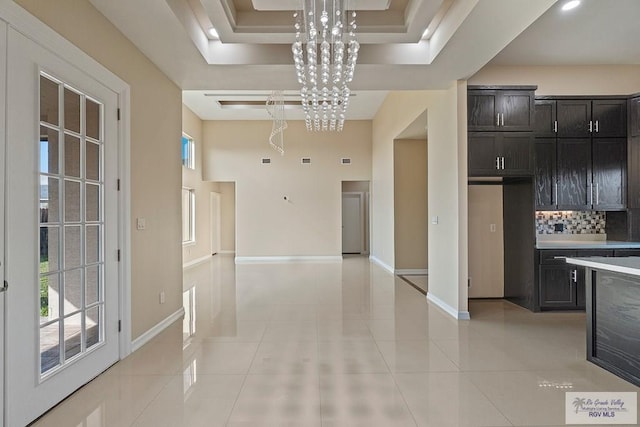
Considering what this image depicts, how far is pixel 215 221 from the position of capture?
1224 centimetres

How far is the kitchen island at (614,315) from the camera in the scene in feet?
9.21

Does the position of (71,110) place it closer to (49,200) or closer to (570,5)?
(49,200)

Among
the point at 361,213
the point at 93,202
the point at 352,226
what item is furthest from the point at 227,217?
the point at 93,202

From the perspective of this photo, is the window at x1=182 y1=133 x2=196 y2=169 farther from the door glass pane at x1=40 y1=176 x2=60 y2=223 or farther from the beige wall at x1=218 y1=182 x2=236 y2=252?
the door glass pane at x1=40 y1=176 x2=60 y2=223

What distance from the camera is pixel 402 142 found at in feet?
26.4

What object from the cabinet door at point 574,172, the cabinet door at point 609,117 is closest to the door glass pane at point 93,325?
the cabinet door at point 574,172

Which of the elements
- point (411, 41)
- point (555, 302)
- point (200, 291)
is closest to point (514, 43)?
point (411, 41)

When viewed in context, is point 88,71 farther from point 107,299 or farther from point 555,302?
point 555,302

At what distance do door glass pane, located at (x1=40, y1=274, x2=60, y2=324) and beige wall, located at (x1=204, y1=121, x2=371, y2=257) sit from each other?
26.1 feet

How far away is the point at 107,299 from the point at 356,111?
7.88 meters

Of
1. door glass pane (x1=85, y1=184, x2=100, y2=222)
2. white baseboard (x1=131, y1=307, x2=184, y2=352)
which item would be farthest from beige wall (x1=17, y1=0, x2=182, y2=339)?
door glass pane (x1=85, y1=184, x2=100, y2=222)

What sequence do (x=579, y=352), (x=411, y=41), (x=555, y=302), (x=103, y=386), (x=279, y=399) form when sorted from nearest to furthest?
(x=279, y=399), (x=103, y=386), (x=579, y=352), (x=411, y=41), (x=555, y=302)

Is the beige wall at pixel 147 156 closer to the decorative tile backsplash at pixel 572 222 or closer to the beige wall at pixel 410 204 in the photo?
the beige wall at pixel 410 204

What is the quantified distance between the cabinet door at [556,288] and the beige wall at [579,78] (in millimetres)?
2504
